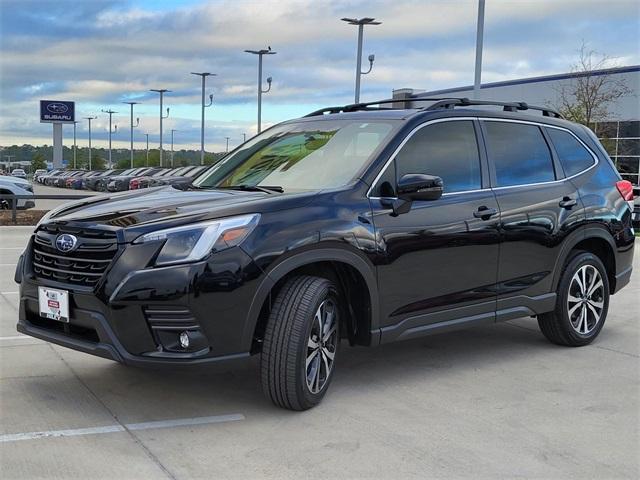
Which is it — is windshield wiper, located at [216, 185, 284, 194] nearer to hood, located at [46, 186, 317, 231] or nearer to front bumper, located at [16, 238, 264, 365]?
hood, located at [46, 186, 317, 231]

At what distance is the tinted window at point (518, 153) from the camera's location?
5.49 meters

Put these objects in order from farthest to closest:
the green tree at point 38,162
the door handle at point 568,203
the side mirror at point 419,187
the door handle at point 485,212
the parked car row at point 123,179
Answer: the green tree at point 38,162 → the parked car row at point 123,179 → the door handle at point 568,203 → the door handle at point 485,212 → the side mirror at point 419,187

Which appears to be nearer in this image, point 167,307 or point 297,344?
point 167,307

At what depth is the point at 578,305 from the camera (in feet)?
19.7

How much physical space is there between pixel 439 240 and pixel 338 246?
0.86 metres

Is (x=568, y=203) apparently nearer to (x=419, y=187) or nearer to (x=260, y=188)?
(x=419, y=187)

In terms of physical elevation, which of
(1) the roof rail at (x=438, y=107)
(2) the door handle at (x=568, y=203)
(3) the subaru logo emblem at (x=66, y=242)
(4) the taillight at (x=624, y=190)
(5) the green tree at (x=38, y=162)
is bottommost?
(5) the green tree at (x=38, y=162)

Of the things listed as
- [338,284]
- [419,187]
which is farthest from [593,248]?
[338,284]

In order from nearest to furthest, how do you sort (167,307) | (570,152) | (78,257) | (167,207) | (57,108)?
(167,307) < (78,257) < (167,207) < (570,152) < (57,108)

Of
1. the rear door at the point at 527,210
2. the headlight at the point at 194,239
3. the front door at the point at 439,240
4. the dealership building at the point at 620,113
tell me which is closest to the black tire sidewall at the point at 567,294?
the rear door at the point at 527,210

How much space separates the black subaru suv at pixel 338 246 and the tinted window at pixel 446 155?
1 cm

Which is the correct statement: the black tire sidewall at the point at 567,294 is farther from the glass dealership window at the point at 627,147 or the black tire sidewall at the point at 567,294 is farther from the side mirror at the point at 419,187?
the glass dealership window at the point at 627,147

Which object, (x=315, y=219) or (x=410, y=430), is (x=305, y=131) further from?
(x=410, y=430)

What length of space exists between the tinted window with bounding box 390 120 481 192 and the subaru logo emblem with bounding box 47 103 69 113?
79476mm
